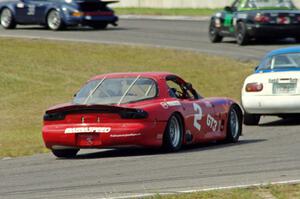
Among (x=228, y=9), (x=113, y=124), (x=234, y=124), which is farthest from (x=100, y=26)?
(x=113, y=124)

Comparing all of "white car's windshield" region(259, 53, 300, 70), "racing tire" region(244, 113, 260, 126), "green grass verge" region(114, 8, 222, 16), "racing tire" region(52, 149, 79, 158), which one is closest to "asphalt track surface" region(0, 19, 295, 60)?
"green grass verge" region(114, 8, 222, 16)

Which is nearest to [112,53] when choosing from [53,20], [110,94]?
[53,20]

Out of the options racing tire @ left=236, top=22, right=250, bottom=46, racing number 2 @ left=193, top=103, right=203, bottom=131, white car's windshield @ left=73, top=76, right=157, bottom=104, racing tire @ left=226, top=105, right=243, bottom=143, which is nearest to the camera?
white car's windshield @ left=73, top=76, right=157, bottom=104

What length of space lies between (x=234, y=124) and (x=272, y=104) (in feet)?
6.36

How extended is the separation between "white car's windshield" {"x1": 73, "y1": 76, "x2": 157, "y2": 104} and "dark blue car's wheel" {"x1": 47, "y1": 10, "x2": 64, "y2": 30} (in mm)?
22045

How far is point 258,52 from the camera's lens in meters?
30.5

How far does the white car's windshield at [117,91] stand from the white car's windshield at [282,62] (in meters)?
4.09

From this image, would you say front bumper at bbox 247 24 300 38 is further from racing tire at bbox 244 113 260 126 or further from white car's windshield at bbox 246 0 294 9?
racing tire at bbox 244 113 260 126

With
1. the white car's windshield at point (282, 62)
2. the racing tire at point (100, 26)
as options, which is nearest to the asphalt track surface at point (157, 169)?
the white car's windshield at point (282, 62)

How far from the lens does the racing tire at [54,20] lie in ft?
121

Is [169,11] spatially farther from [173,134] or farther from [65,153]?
[173,134]

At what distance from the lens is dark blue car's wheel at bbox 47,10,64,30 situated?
121 ft

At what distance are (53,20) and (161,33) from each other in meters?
3.68

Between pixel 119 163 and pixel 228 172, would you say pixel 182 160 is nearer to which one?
pixel 119 163
